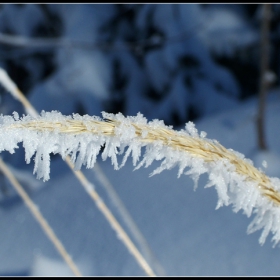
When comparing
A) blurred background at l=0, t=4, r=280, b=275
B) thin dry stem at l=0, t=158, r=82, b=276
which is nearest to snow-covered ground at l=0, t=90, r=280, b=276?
thin dry stem at l=0, t=158, r=82, b=276

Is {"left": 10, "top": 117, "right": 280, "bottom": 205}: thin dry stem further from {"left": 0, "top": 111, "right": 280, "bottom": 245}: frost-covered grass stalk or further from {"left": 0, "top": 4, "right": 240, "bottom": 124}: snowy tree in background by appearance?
{"left": 0, "top": 4, "right": 240, "bottom": 124}: snowy tree in background

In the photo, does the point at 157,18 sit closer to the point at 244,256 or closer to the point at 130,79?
the point at 130,79

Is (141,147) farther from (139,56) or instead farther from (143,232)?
(139,56)

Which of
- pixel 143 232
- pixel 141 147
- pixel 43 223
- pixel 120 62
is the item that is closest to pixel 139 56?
pixel 120 62

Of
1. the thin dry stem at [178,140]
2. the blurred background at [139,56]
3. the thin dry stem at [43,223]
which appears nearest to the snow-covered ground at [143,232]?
the thin dry stem at [43,223]

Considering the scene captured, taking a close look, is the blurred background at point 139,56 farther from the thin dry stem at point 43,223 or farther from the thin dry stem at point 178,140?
the thin dry stem at point 178,140

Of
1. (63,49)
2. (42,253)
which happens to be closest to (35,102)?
(63,49)
